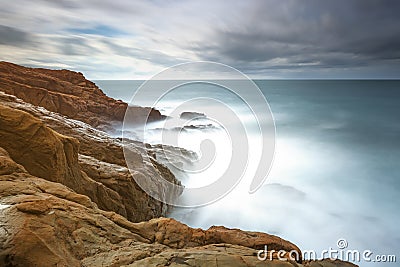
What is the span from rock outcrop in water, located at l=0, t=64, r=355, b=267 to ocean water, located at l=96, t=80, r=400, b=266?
4.07 m

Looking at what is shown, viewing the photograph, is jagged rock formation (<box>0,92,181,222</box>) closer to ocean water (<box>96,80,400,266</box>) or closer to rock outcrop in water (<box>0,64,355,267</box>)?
rock outcrop in water (<box>0,64,355,267</box>)

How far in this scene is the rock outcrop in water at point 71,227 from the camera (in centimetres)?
254

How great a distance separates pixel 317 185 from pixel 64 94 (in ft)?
57.0

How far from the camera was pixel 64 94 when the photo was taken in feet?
55.2

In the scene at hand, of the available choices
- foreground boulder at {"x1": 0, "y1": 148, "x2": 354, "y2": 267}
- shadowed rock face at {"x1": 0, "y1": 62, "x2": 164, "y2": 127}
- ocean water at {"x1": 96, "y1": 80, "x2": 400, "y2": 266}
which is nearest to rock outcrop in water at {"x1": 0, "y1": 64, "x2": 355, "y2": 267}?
foreground boulder at {"x1": 0, "y1": 148, "x2": 354, "y2": 267}

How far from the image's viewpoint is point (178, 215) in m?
8.55

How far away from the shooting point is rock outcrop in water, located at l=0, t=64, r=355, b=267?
100 inches

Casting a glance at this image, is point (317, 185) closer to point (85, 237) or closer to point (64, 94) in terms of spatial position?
point (85, 237)

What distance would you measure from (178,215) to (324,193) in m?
7.68

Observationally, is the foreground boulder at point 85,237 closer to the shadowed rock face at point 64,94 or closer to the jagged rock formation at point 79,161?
the jagged rock formation at point 79,161

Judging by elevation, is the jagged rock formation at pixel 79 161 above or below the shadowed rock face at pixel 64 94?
below

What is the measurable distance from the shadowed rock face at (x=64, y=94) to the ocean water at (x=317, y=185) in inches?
137

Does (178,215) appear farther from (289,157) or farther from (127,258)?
(289,157)

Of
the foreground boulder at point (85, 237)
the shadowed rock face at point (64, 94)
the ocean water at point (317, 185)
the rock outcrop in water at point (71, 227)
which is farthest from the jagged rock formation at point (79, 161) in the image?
the shadowed rock face at point (64, 94)
